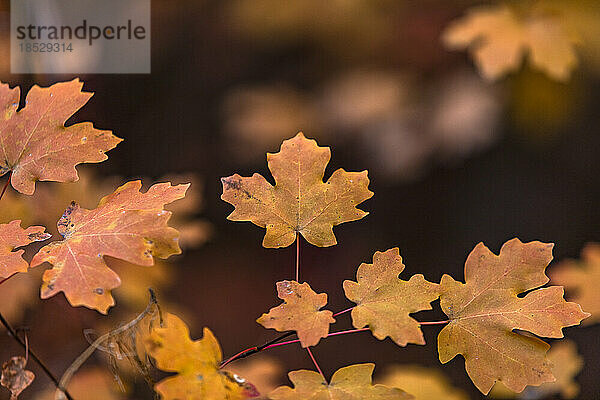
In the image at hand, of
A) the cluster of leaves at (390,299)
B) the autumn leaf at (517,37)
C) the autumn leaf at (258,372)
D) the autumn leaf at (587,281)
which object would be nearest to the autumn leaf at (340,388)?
the cluster of leaves at (390,299)

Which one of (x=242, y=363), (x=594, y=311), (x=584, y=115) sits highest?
(x=584, y=115)

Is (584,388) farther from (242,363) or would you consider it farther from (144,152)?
(144,152)

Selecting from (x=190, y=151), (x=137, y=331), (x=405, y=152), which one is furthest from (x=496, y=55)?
(x=137, y=331)

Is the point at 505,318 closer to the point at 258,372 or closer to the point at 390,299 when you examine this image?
the point at 390,299

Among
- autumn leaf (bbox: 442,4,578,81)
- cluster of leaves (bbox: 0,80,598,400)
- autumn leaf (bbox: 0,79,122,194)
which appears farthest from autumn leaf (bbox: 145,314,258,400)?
autumn leaf (bbox: 442,4,578,81)

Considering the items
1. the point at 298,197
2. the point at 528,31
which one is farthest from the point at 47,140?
the point at 528,31

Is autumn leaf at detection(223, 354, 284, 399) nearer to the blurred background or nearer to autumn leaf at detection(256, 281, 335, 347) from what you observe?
the blurred background
